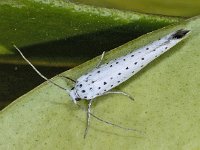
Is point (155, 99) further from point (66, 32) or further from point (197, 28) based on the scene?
point (66, 32)

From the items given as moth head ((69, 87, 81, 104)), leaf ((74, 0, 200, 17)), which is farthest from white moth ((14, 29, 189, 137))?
leaf ((74, 0, 200, 17))

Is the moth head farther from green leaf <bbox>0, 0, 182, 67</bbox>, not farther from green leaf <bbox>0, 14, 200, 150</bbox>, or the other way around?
green leaf <bbox>0, 0, 182, 67</bbox>

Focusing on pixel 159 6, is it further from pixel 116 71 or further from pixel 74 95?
pixel 74 95

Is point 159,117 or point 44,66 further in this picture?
point 44,66

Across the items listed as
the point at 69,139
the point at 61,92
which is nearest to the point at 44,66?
the point at 61,92

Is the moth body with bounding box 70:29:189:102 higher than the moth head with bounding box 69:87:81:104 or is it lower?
higher

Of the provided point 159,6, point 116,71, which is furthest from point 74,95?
point 159,6

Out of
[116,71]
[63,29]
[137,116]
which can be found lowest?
[137,116]
